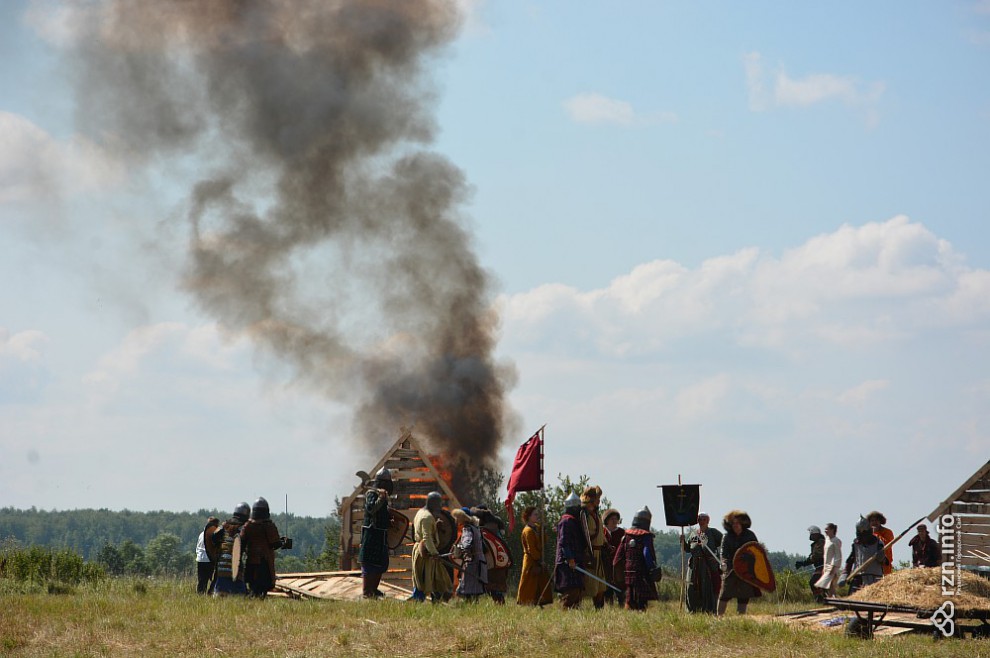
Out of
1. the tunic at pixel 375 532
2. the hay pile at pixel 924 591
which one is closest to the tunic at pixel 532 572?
A: the tunic at pixel 375 532

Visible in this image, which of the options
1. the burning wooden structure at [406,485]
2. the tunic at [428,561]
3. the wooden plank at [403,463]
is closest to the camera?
the tunic at [428,561]

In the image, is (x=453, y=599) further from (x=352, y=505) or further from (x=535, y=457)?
(x=352, y=505)

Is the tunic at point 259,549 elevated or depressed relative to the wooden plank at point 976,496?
depressed

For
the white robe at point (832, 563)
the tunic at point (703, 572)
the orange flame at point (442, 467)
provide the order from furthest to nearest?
the orange flame at point (442, 467)
the white robe at point (832, 563)
the tunic at point (703, 572)

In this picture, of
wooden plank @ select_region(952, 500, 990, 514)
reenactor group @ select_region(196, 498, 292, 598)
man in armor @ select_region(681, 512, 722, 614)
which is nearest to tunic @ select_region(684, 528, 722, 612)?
man in armor @ select_region(681, 512, 722, 614)

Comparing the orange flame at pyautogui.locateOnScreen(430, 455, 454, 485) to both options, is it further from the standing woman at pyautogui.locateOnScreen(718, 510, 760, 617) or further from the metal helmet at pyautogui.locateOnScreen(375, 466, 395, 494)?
the standing woman at pyautogui.locateOnScreen(718, 510, 760, 617)

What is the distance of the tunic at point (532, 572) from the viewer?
20.8 meters

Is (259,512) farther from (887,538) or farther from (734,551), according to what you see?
(887,538)

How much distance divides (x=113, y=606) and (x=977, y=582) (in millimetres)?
12822

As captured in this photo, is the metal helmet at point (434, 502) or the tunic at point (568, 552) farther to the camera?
the metal helmet at point (434, 502)

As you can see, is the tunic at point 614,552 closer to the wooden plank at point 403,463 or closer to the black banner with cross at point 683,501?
the black banner with cross at point 683,501

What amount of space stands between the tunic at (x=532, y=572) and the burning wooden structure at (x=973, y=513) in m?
7.50

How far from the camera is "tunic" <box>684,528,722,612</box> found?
19906mm

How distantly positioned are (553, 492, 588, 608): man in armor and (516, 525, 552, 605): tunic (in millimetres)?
942
